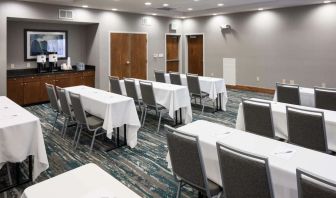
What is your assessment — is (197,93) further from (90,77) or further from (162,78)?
(90,77)

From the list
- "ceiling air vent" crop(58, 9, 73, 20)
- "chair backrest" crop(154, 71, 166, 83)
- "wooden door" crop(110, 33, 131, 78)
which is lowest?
"chair backrest" crop(154, 71, 166, 83)

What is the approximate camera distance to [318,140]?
9.29 ft

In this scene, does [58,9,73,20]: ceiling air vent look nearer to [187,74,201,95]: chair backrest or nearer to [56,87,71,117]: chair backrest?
[56,87,71,117]: chair backrest

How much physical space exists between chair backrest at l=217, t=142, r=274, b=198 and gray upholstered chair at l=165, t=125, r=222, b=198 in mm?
197

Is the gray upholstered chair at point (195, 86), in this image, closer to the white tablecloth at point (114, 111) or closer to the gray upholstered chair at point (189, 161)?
→ the white tablecloth at point (114, 111)

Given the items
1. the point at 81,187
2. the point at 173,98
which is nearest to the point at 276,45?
the point at 173,98

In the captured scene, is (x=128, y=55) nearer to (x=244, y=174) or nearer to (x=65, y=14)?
(x=65, y=14)

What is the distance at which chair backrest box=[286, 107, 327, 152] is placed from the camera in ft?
9.12

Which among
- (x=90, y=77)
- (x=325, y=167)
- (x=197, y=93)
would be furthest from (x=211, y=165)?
(x=90, y=77)

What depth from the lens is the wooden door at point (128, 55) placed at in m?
8.93

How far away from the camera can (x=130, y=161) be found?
12.5 feet

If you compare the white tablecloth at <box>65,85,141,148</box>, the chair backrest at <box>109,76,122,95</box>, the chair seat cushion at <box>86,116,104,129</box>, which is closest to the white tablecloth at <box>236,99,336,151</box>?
the white tablecloth at <box>65,85,141,148</box>

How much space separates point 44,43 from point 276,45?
735 cm

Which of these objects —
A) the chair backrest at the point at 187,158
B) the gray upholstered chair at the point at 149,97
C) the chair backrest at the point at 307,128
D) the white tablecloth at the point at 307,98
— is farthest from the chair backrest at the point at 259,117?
the gray upholstered chair at the point at 149,97
